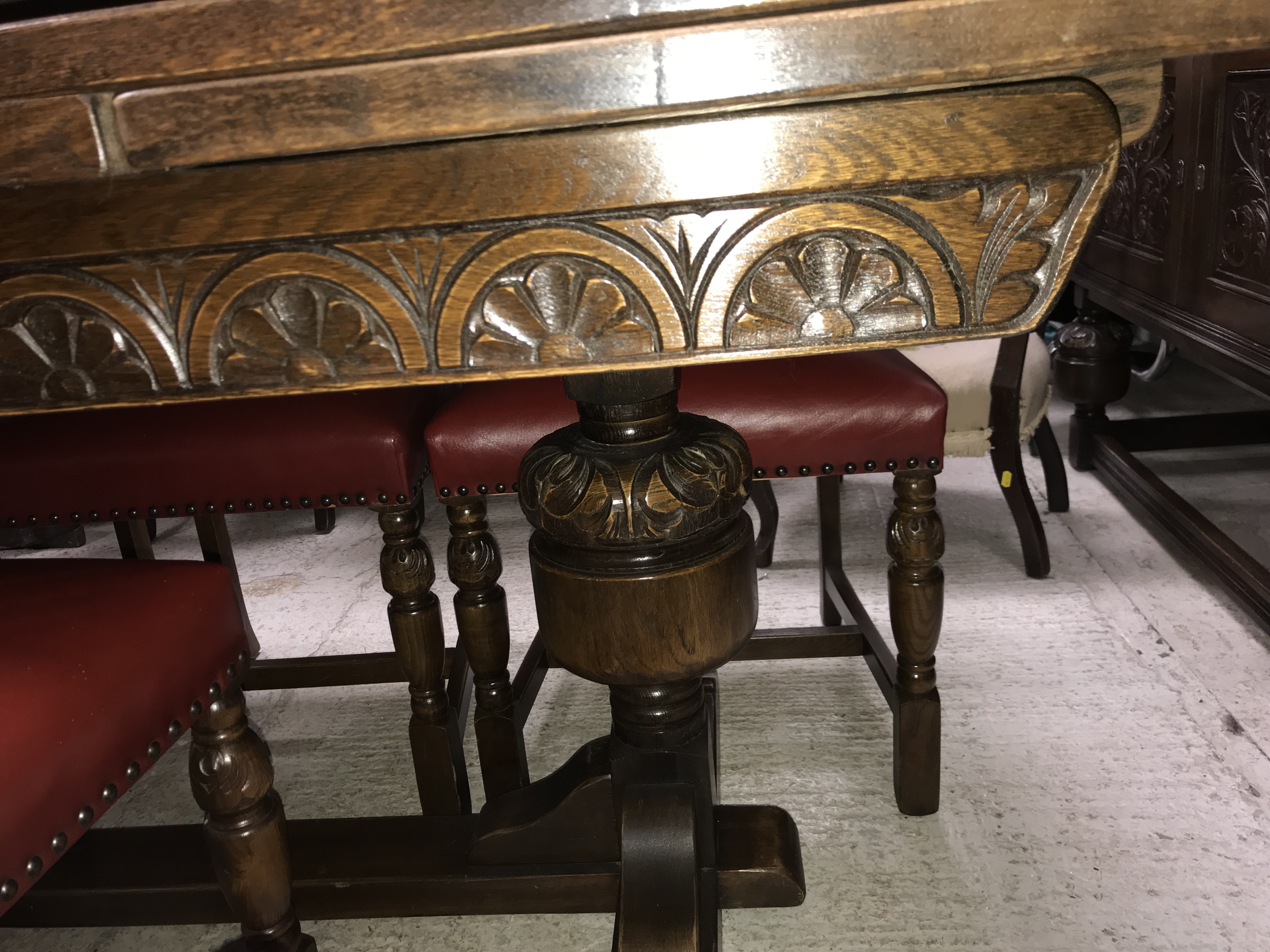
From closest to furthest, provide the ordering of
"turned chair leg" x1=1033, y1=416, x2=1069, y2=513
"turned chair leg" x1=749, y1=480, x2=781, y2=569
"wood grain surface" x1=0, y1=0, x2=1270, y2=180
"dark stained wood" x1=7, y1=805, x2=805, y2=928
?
"wood grain surface" x1=0, y1=0, x2=1270, y2=180, "dark stained wood" x1=7, y1=805, x2=805, y2=928, "turned chair leg" x1=749, y1=480, x2=781, y2=569, "turned chair leg" x1=1033, y1=416, x2=1069, y2=513

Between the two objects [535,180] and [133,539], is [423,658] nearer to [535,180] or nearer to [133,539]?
[133,539]

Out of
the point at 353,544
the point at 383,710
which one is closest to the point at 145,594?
the point at 383,710

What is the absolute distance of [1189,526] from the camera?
6.79 feet

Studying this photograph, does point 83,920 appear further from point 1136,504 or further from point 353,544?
point 1136,504

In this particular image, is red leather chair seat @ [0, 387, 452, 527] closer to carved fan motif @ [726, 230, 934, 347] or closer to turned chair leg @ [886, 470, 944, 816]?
turned chair leg @ [886, 470, 944, 816]

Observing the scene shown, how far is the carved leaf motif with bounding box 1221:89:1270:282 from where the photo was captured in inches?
62.4

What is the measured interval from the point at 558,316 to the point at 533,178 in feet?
0.27

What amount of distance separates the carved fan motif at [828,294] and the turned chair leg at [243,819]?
2.12ft

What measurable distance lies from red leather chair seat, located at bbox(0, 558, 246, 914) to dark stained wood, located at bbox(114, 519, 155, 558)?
815 mm

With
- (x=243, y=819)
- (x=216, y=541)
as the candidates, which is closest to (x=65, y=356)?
(x=243, y=819)

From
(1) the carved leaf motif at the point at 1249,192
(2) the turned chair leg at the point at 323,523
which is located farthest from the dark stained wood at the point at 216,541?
(1) the carved leaf motif at the point at 1249,192

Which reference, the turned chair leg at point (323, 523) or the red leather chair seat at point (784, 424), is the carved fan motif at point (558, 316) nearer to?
the red leather chair seat at point (784, 424)

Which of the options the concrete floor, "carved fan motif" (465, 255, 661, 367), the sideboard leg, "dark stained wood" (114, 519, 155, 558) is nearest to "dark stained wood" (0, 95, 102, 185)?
"carved fan motif" (465, 255, 661, 367)

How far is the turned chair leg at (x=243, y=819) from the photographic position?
952 mm
